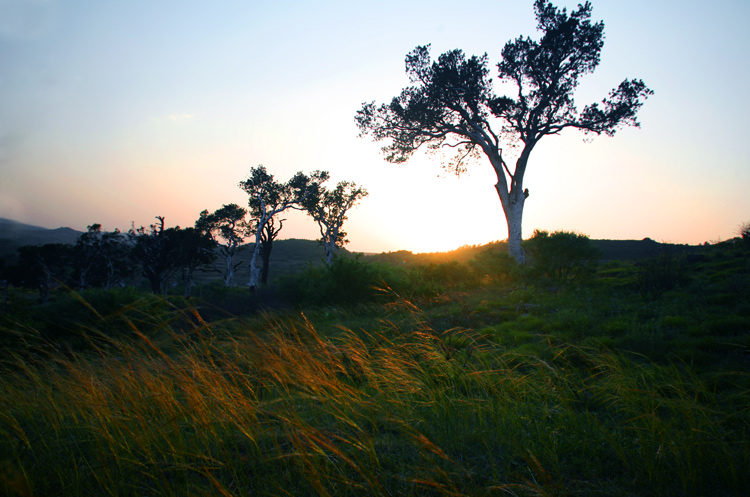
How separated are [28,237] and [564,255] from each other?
4817 inches

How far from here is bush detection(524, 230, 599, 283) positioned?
12602mm

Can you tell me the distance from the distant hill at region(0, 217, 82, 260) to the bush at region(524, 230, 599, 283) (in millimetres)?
46247

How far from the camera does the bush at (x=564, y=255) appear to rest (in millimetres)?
12602

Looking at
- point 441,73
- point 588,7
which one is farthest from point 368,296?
point 588,7


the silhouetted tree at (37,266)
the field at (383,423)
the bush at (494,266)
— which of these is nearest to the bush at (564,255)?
the bush at (494,266)

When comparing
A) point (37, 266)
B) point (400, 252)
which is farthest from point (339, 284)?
point (37, 266)

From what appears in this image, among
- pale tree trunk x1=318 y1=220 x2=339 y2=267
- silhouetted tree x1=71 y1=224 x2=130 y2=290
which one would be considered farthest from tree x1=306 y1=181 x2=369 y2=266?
silhouetted tree x1=71 y1=224 x2=130 y2=290

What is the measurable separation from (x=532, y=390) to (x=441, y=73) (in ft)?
57.0

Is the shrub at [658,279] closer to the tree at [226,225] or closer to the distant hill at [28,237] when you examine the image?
the tree at [226,225]

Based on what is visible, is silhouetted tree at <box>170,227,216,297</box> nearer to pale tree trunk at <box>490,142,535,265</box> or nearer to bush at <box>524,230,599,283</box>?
pale tree trunk at <box>490,142,535,265</box>

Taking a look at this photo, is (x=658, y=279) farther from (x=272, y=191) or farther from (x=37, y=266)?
(x=37, y=266)

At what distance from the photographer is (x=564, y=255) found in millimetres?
12750

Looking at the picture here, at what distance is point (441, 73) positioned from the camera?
1745 cm

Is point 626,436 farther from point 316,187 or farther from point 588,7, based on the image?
point 316,187
